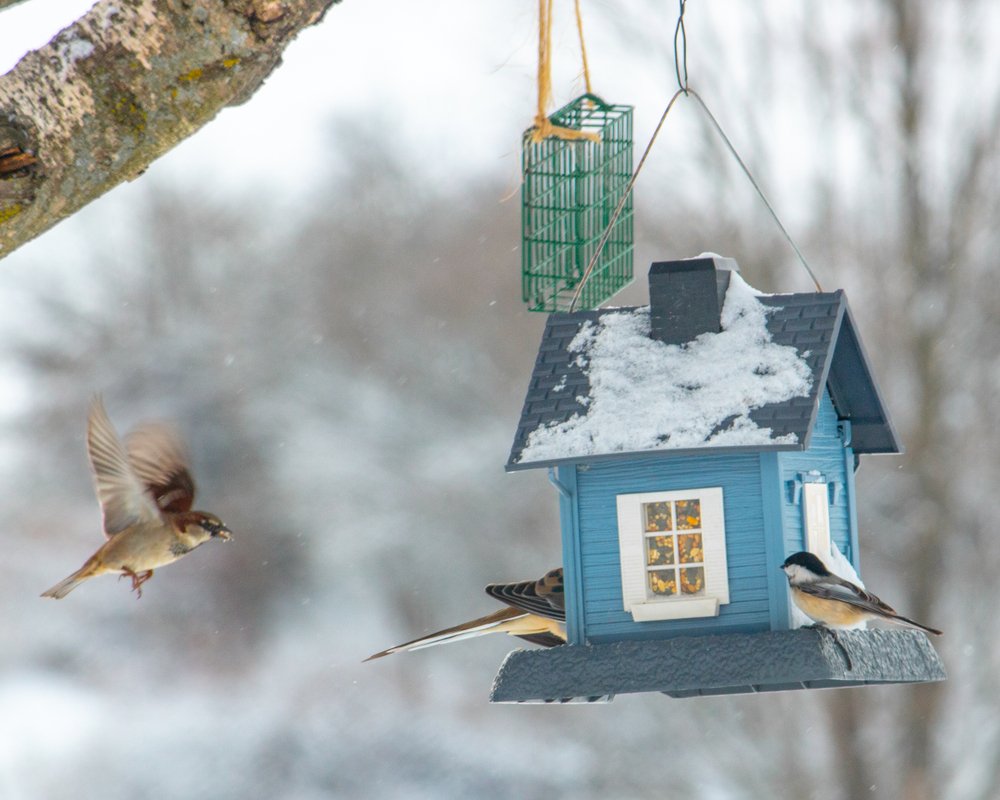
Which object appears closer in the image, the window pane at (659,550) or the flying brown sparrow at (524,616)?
the window pane at (659,550)

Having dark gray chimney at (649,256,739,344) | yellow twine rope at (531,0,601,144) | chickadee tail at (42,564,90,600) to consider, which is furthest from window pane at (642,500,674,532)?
chickadee tail at (42,564,90,600)

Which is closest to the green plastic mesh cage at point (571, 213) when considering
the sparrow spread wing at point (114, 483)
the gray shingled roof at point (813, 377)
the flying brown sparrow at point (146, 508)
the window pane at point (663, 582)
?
the gray shingled roof at point (813, 377)

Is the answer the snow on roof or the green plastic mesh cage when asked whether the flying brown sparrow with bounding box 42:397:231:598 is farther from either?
the green plastic mesh cage

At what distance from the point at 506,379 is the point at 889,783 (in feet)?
14.4

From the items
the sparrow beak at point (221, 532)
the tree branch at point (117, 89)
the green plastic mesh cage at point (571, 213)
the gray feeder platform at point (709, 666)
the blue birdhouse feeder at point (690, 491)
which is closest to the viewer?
the tree branch at point (117, 89)

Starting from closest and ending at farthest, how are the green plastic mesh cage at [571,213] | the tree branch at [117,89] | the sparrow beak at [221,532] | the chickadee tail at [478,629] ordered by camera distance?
the tree branch at [117,89]
the sparrow beak at [221,532]
the chickadee tail at [478,629]
the green plastic mesh cage at [571,213]

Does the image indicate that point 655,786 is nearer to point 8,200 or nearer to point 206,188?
point 206,188

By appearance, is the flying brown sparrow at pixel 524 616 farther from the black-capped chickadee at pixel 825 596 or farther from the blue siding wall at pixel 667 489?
the black-capped chickadee at pixel 825 596

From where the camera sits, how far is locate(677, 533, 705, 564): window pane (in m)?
3.90

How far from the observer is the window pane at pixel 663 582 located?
12.8ft

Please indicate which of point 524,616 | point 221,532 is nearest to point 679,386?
point 524,616

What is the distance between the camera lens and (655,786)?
35.6ft

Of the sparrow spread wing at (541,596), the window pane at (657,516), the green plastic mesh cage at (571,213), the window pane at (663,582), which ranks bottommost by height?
the sparrow spread wing at (541,596)

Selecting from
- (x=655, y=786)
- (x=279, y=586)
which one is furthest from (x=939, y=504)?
(x=279, y=586)
